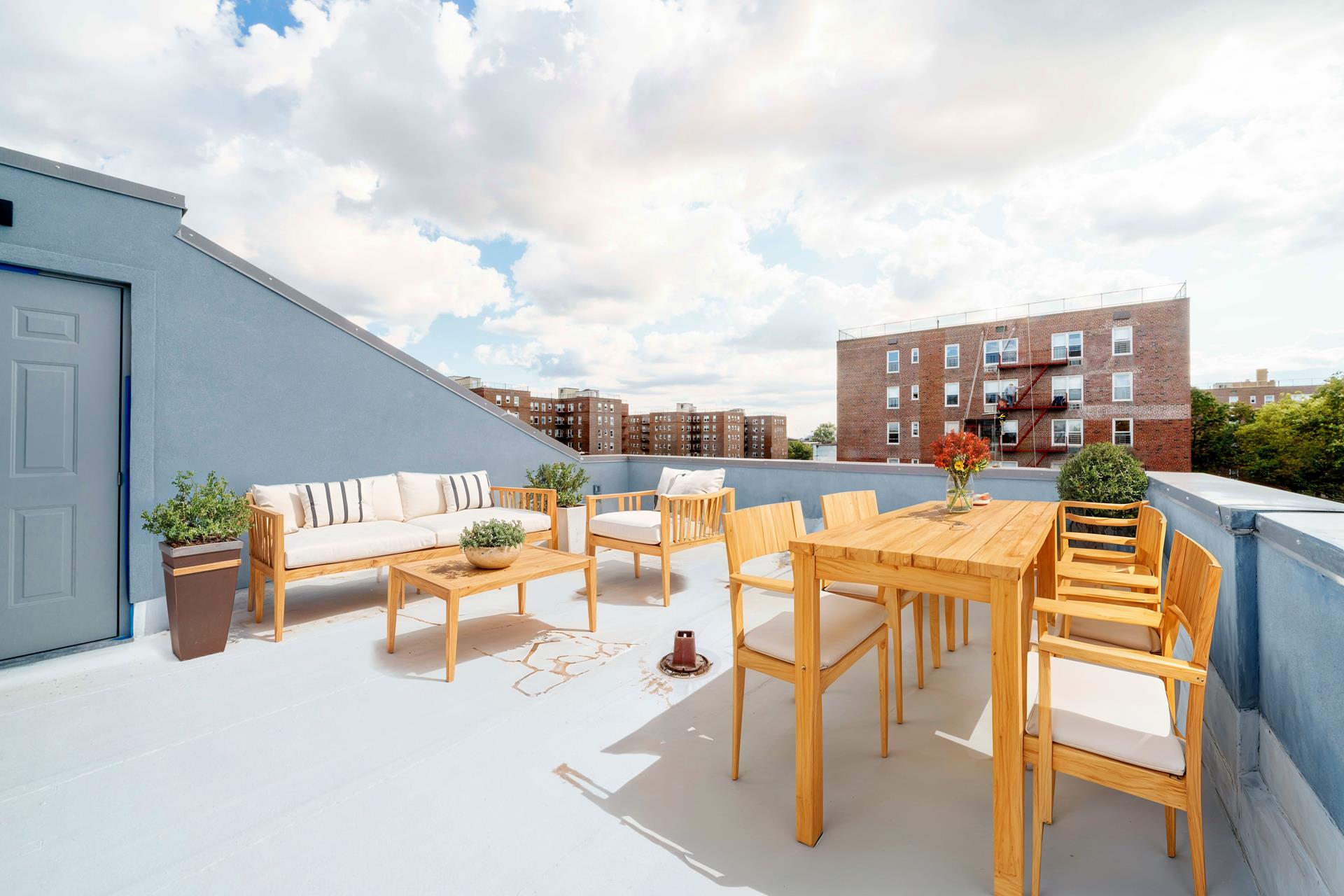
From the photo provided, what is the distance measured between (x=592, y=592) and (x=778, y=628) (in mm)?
1589

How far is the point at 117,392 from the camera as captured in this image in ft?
10.4

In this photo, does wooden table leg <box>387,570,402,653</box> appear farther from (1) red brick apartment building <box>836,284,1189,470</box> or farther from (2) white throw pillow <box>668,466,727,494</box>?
(1) red brick apartment building <box>836,284,1189,470</box>

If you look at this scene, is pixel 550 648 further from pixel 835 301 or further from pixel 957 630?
pixel 835 301

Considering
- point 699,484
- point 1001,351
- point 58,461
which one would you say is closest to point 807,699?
point 699,484

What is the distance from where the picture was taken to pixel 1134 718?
1298 millimetres

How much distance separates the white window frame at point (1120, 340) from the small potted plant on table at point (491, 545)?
22602mm

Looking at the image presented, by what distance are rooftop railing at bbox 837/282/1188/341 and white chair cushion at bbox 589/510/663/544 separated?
1624 centimetres

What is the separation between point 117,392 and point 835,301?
18.4 metres

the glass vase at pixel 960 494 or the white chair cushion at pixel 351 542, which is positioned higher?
the glass vase at pixel 960 494

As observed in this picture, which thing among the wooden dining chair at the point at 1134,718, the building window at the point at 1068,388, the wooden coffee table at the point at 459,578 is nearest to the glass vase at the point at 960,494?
the wooden dining chair at the point at 1134,718

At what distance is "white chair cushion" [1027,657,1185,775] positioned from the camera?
1183mm

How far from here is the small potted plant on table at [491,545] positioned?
2.96 m

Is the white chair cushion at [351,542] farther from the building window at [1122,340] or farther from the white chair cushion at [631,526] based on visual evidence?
the building window at [1122,340]

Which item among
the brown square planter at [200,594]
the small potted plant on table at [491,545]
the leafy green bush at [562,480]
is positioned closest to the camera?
the brown square planter at [200,594]
